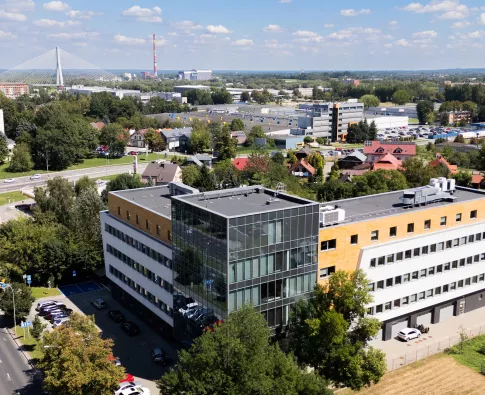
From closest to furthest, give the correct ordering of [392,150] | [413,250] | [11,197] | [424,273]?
[413,250]
[424,273]
[11,197]
[392,150]

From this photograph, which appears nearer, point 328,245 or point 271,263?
point 271,263

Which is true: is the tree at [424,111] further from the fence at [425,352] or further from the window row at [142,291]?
the window row at [142,291]

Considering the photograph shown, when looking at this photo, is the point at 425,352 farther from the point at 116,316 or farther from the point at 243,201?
the point at 116,316

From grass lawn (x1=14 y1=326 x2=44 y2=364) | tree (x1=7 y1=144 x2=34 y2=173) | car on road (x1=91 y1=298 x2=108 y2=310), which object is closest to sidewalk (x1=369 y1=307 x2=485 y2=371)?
car on road (x1=91 y1=298 x2=108 y2=310)

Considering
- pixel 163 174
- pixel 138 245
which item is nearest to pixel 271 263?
pixel 138 245

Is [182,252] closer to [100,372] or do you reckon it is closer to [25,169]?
[100,372]

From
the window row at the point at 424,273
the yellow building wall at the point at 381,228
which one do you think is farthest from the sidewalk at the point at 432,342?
the yellow building wall at the point at 381,228

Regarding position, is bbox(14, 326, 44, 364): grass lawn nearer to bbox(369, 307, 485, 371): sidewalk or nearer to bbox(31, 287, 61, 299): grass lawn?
bbox(31, 287, 61, 299): grass lawn

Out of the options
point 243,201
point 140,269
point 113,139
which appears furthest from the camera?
point 113,139
